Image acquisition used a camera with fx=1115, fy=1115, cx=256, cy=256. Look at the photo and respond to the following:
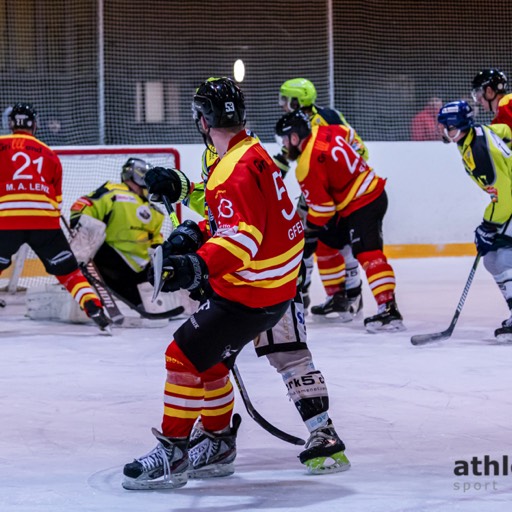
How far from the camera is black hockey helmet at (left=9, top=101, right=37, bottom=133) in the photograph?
18.6 ft

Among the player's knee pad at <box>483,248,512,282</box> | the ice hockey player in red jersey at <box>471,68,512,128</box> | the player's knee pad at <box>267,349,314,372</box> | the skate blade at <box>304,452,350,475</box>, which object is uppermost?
the ice hockey player in red jersey at <box>471,68,512,128</box>

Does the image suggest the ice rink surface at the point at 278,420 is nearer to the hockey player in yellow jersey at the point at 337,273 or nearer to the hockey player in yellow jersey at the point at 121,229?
the hockey player in yellow jersey at the point at 337,273

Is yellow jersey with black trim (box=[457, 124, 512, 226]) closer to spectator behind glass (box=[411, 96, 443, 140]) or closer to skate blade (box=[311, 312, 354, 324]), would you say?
skate blade (box=[311, 312, 354, 324])

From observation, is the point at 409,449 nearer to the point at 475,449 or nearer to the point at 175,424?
the point at 475,449

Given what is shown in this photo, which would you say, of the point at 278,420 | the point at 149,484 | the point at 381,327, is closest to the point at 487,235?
the point at 381,327

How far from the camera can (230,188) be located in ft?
8.73

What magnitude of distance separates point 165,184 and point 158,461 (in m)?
0.75

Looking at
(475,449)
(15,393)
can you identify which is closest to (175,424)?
(475,449)

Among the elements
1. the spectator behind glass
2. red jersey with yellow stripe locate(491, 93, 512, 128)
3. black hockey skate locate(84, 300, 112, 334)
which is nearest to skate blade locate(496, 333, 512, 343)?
red jersey with yellow stripe locate(491, 93, 512, 128)

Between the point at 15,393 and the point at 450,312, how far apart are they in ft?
9.60

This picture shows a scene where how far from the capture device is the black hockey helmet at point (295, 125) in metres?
5.43

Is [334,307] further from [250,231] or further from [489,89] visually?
[250,231]

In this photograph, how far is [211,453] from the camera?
301 centimetres

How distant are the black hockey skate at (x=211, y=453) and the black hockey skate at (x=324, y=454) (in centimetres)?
20
